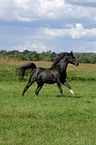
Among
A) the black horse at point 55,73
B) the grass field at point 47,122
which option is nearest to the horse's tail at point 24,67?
the black horse at point 55,73

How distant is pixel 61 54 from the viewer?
14203 mm

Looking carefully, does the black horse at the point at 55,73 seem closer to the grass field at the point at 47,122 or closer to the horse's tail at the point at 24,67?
the horse's tail at the point at 24,67

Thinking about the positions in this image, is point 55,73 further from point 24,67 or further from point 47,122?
point 47,122

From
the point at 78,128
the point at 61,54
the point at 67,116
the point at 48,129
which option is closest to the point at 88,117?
the point at 67,116

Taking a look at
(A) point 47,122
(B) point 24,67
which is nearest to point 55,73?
(B) point 24,67

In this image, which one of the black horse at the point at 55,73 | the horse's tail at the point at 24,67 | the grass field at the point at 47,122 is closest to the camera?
the grass field at the point at 47,122

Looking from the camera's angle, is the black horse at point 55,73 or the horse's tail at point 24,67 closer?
the black horse at point 55,73

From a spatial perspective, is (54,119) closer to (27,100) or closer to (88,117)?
(88,117)

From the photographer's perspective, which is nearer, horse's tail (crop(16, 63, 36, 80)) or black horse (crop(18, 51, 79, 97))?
black horse (crop(18, 51, 79, 97))

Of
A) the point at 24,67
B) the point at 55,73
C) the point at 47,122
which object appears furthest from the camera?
the point at 24,67

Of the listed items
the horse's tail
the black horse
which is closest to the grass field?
the black horse

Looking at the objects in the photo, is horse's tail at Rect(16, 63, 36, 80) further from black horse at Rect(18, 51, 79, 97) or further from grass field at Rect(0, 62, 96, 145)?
grass field at Rect(0, 62, 96, 145)

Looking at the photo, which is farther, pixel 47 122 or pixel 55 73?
pixel 55 73

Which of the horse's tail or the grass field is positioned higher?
the horse's tail
